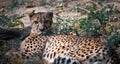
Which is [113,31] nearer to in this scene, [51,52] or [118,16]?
[118,16]

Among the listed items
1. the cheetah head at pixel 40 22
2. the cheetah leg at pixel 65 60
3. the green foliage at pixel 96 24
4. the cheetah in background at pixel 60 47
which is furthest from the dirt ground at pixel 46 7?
the cheetah leg at pixel 65 60


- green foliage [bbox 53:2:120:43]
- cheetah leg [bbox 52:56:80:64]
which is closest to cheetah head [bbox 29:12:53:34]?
green foliage [bbox 53:2:120:43]

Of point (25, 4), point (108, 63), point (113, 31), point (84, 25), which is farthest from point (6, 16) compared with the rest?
point (108, 63)

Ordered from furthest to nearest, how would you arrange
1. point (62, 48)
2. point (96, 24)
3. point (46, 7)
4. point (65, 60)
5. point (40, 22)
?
1. point (46, 7)
2. point (96, 24)
3. point (40, 22)
4. point (62, 48)
5. point (65, 60)

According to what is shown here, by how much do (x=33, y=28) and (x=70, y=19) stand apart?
80.0 inches

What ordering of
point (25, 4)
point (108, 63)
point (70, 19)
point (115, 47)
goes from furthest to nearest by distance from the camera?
point (25, 4) → point (70, 19) → point (115, 47) → point (108, 63)

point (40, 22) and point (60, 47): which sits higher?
point (40, 22)

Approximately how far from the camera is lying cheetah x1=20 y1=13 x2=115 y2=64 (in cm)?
643

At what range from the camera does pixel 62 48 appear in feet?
23.3

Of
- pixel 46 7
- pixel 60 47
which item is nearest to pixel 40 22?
pixel 60 47

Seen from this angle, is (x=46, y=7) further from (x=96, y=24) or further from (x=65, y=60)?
(x=65, y=60)

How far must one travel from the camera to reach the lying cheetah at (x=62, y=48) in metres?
6.43

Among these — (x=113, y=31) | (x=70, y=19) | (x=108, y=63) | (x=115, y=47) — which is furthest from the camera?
(x=70, y=19)

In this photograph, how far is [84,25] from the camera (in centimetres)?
905
